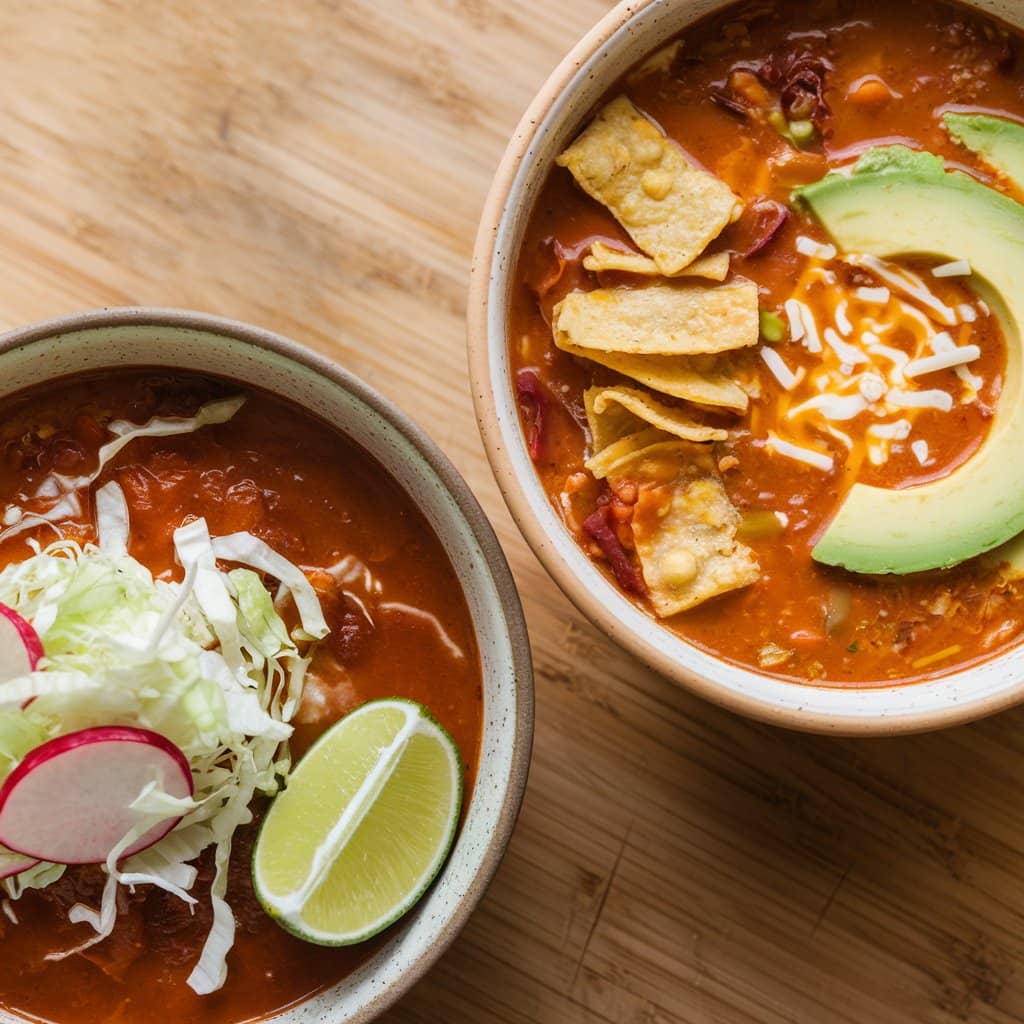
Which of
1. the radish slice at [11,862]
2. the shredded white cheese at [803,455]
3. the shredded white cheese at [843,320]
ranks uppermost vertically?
the shredded white cheese at [843,320]

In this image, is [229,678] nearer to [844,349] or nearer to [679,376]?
[679,376]

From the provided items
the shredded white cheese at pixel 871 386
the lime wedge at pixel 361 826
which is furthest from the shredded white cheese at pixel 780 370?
the lime wedge at pixel 361 826

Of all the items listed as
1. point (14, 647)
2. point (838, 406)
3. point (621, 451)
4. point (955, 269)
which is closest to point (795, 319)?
point (838, 406)

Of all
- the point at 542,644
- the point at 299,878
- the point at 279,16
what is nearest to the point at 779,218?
the point at 542,644

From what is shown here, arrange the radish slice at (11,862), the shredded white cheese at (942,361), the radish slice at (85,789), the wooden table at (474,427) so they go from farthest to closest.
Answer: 1. the wooden table at (474,427)
2. the shredded white cheese at (942,361)
3. the radish slice at (11,862)
4. the radish slice at (85,789)

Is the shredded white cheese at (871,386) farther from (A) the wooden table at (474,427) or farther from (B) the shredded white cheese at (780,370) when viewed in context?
(A) the wooden table at (474,427)

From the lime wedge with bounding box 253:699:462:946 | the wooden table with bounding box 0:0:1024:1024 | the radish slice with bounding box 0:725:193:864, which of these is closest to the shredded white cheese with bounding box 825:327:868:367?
the wooden table with bounding box 0:0:1024:1024

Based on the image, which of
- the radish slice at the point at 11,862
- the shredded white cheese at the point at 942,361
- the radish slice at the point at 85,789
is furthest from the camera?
the shredded white cheese at the point at 942,361

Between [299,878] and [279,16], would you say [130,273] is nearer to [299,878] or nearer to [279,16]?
[279,16]

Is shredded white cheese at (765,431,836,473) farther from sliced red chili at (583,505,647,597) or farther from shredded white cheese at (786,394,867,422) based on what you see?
sliced red chili at (583,505,647,597)
